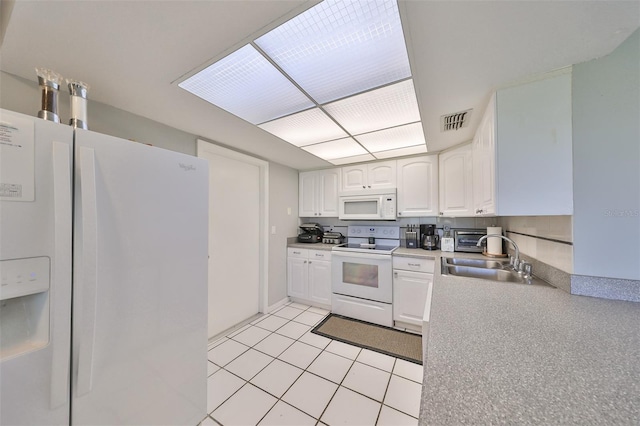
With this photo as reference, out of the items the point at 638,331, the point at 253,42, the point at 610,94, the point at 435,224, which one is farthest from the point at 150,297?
the point at 435,224

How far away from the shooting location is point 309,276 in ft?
10.1

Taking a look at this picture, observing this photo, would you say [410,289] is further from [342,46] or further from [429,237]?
[342,46]

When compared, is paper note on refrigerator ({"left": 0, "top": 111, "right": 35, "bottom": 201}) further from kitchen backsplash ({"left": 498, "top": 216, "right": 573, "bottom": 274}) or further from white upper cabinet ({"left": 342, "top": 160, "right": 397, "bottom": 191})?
white upper cabinet ({"left": 342, "top": 160, "right": 397, "bottom": 191})

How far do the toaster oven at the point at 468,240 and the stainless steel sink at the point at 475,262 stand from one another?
0.40 meters

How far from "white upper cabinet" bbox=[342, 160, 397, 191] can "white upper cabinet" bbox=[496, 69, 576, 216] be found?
1582mm

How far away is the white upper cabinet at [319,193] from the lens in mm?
3268

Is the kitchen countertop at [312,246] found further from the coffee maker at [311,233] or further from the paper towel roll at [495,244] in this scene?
the paper towel roll at [495,244]

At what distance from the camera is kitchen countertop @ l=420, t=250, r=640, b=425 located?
1.56 ft

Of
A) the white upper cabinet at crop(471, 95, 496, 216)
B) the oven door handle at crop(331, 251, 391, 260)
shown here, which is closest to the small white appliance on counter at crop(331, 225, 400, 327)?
the oven door handle at crop(331, 251, 391, 260)

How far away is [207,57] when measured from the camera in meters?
1.08

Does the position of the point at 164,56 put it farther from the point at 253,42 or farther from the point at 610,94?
the point at 610,94

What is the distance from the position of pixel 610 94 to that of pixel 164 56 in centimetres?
224

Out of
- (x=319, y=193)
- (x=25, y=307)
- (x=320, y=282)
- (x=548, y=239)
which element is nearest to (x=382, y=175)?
(x=319, y=193)

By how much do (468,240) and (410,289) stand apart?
918 mm
